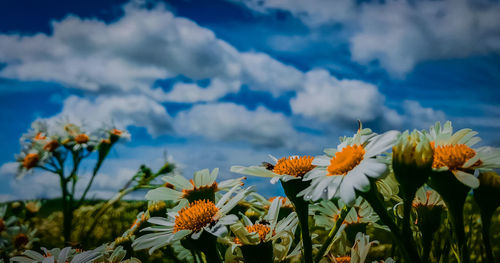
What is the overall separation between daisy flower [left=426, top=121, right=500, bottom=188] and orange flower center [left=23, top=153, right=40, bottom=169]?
10.1 ft

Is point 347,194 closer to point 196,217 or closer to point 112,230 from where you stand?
point 196,217

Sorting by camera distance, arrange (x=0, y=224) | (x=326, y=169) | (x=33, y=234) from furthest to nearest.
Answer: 1. (x=33, y=234)
2. (x=0, y=224)
3. (x=326, y=169)

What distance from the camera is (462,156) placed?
0.66 m

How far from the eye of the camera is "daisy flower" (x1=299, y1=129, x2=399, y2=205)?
61 cm

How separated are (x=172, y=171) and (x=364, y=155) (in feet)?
8.00

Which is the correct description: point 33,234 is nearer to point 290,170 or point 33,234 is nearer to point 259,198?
point 259,198

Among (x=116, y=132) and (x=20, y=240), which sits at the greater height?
(x=116, y=132)

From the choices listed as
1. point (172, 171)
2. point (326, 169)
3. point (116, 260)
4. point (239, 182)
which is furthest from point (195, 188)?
point (172, 171)

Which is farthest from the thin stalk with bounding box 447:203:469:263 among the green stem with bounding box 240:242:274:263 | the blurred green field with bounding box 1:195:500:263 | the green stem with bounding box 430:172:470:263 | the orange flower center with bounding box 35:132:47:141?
the orange flower center with bounding box 35:132:47:141

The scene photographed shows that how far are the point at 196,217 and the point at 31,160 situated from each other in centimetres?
279

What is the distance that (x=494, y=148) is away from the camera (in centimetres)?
67

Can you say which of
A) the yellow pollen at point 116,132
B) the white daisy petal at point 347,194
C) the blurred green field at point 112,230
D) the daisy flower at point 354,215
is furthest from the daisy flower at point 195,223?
the yellow pollen at point 116,132

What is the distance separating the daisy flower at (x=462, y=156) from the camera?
63 cm

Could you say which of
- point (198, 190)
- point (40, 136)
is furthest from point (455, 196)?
point (40, 136)
